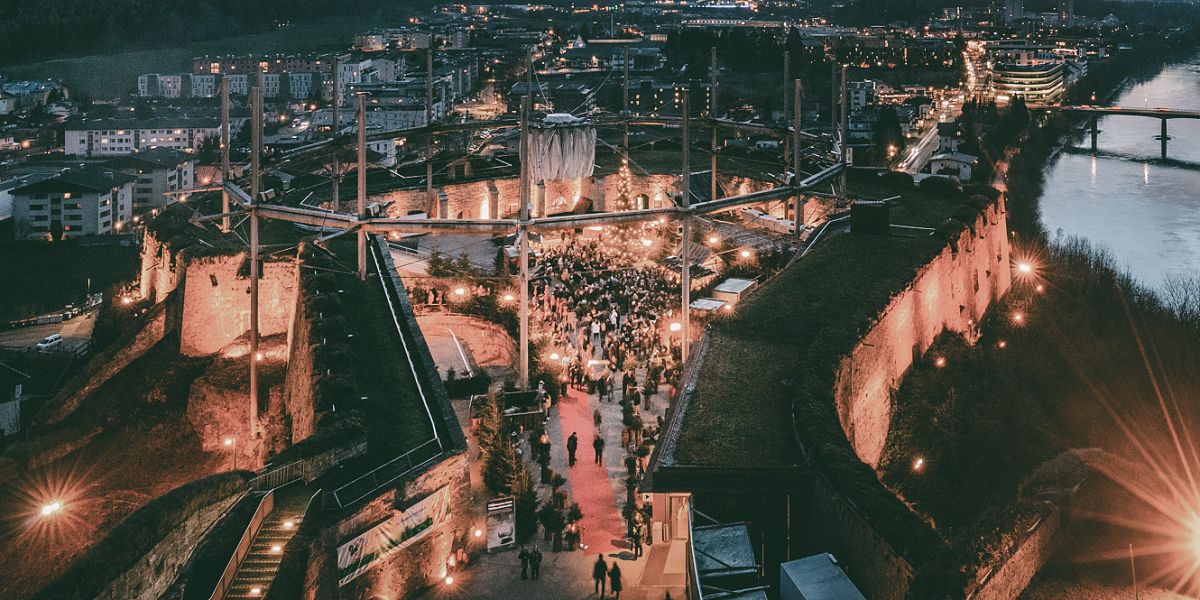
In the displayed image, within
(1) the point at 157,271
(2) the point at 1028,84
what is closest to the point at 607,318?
(1) the point at 157,271

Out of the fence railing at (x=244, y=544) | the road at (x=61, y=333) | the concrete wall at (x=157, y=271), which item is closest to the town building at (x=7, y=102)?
the road at (x=61, y=333)

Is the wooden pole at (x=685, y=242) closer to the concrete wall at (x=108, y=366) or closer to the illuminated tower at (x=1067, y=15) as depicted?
the concrete wall at (x=108, y=366)

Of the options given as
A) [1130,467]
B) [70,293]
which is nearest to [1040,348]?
[1130,467]

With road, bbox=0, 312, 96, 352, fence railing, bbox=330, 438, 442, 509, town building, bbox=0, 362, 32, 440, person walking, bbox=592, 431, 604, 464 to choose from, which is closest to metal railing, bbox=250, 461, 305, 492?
fence railing, bbox=330, 438, 442, 509

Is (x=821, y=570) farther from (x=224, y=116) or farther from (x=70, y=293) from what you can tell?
(x=70, y=293)

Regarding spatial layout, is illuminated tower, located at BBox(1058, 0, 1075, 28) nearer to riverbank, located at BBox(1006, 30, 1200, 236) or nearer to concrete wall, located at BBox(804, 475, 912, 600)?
riverbank, located at BBox(1006, 30, 1200, 236)

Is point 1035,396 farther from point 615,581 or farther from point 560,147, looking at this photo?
point 615,581
